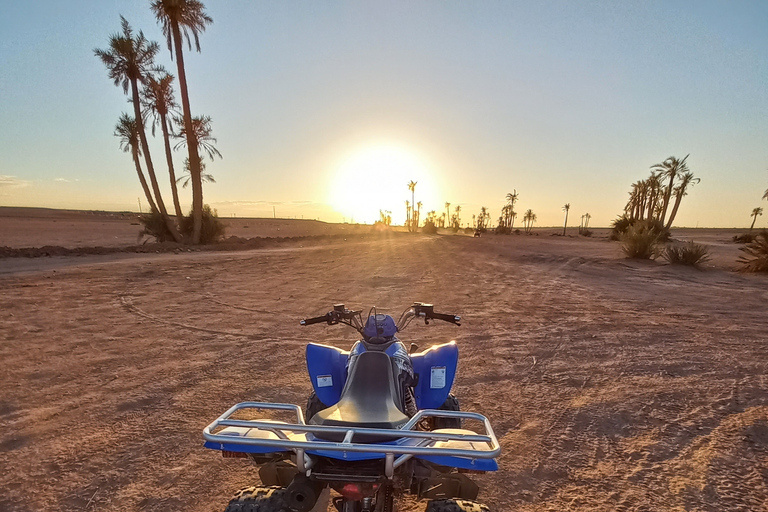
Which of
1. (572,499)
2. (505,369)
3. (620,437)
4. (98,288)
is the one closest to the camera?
(572,499)

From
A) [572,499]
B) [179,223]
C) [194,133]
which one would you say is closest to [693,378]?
[572,499]

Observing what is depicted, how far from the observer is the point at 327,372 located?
2.94 meters

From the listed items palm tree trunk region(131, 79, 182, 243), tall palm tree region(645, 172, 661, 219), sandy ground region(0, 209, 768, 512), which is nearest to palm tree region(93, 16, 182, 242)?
palm tree trunk region(131, 79, 182, 243)

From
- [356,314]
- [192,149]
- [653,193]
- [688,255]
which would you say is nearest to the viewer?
[356,314]

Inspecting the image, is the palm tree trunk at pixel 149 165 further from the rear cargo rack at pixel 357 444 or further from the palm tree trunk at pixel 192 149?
the rear cargo rack at pixel 357 444

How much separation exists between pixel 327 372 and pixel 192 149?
20.2 m

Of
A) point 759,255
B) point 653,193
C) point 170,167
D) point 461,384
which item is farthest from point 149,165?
point 653,193

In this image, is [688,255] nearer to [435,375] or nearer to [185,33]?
[435,375]

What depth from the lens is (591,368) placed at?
5016 mm

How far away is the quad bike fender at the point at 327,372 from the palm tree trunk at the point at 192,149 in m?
19.9

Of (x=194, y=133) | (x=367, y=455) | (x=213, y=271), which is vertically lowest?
(x=213, y=271)

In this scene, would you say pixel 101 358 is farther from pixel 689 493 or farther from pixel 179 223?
pixel 179 223

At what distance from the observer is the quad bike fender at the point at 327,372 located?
2908mm

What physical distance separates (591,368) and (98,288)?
35.2 ft
